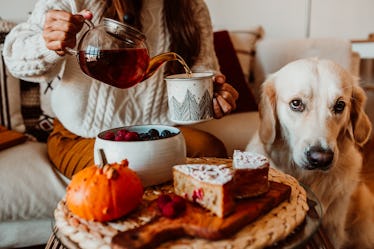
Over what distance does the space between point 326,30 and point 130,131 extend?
227cm

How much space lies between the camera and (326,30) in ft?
9.20

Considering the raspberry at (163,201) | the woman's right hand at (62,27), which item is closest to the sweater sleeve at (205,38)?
the woman's right hand at (62,27)

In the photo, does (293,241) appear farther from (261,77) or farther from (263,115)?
(261,77)

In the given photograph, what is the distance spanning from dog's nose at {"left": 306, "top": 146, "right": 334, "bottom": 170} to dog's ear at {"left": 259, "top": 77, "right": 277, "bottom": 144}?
191mm

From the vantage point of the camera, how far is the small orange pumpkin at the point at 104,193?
0.72 metres

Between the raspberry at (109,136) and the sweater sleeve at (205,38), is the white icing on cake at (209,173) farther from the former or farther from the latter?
the sweater sleeve at (205,38)

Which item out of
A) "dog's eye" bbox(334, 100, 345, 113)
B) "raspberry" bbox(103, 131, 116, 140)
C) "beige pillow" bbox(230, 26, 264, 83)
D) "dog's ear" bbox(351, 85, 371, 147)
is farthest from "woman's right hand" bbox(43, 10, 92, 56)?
"beige pillow" bbox(230, 26, 264, 83)

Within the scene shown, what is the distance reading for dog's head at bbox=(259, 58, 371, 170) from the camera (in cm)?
112

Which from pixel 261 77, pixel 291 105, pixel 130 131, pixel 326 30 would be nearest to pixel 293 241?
pixel 130 131

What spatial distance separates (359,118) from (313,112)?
21 centimetres

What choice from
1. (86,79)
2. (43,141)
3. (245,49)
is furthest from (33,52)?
(245,49)

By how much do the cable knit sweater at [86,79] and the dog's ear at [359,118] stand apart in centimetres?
51

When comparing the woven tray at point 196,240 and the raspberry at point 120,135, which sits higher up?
the raspberry at point 120,135

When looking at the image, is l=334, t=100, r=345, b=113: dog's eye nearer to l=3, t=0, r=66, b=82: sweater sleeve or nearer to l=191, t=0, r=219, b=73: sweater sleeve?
l=191, t=0, r=219, b=73: sweater sleeve
